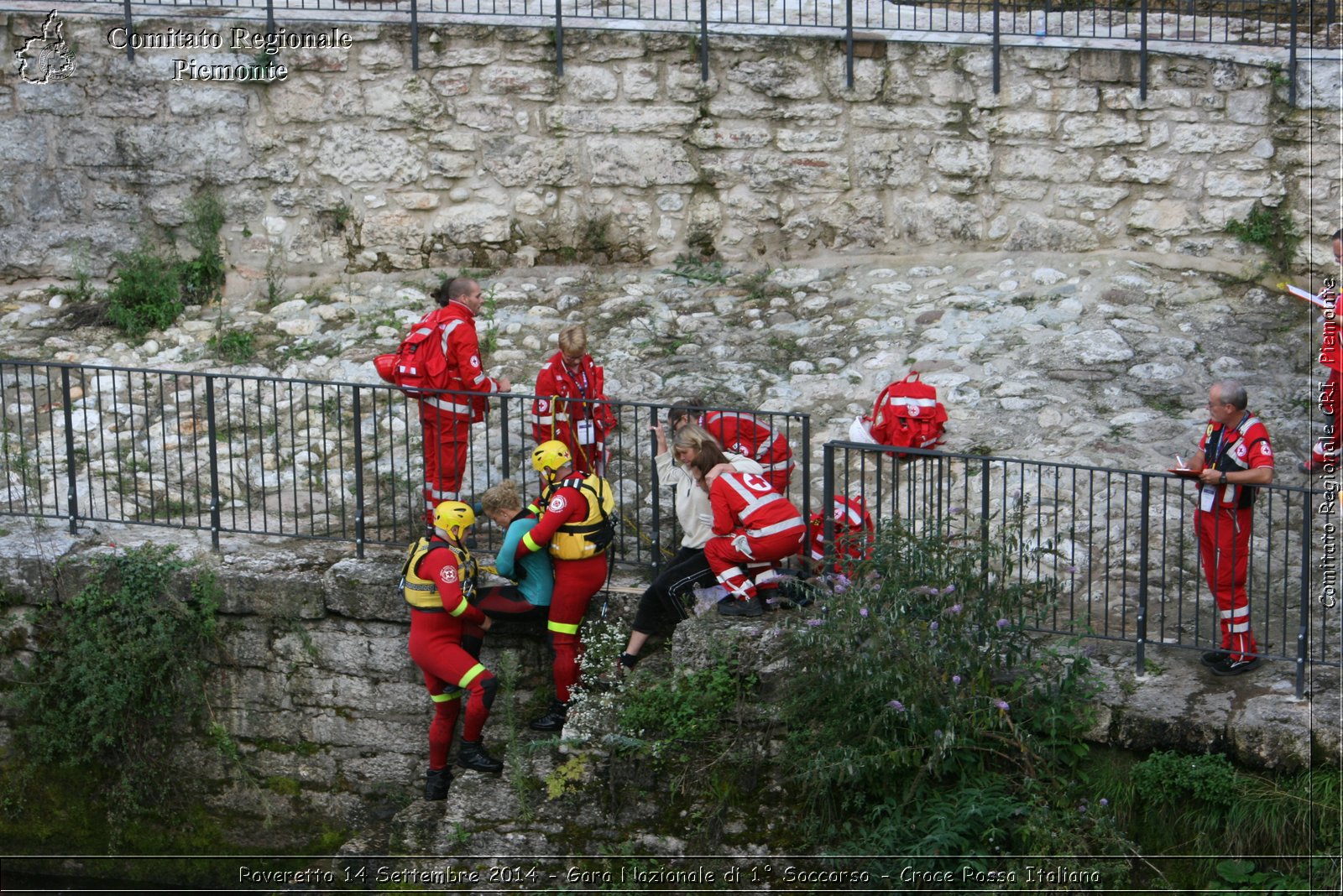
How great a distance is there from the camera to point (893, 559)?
22.0 feet

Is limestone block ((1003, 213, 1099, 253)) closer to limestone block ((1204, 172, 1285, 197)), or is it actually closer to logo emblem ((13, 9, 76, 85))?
limestone block ((1204, 172, 1285, 197))

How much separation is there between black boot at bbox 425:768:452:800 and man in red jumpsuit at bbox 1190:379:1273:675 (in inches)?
141

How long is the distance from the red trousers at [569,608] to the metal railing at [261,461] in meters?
0.54

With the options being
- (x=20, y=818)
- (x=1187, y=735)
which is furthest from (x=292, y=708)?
(x=1187, y=735)

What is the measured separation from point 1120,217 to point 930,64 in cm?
167

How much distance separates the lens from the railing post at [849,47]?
10.6 meters

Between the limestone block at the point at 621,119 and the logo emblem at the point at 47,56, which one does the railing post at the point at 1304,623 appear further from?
the logo emblem at the point at 47,56

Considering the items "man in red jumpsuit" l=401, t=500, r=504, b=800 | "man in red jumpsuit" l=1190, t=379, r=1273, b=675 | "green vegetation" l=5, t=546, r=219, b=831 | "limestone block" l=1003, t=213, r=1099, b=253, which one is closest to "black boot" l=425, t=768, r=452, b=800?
"man in red jumpsuit" l=401, t=500, r=504, b=800

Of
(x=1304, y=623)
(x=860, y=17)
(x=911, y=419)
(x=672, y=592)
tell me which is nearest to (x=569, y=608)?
(x=672, y=592)

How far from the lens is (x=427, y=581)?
718cm

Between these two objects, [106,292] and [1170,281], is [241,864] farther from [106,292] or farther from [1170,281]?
[1170,281]

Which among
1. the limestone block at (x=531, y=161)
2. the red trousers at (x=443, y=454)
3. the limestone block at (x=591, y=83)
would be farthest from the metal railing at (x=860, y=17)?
the red trousers at (x=443, y=454)

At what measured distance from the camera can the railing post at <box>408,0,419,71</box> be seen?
1076 cm

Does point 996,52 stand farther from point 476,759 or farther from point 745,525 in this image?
point 476,759
